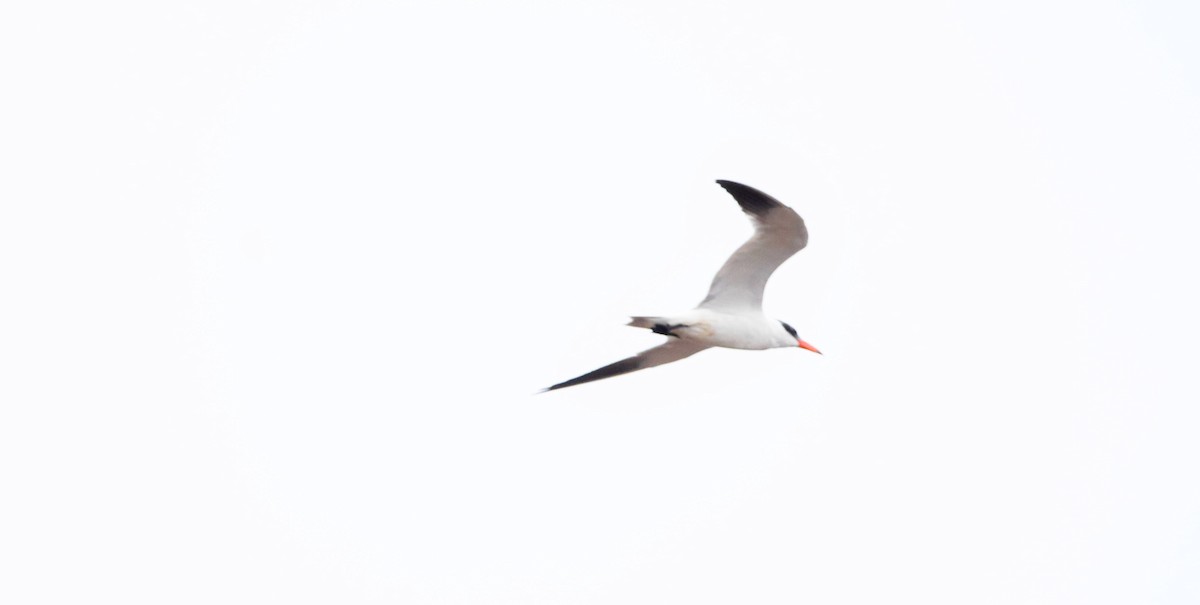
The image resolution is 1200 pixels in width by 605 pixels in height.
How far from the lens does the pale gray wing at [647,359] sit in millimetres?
17998

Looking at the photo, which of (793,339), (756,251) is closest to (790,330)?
(793,339)

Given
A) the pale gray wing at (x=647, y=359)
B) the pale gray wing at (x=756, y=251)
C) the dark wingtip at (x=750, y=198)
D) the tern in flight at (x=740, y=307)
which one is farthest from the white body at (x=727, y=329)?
the dark wingtip at (x=750, y=198)

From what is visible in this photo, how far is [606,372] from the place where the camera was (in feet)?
59.6

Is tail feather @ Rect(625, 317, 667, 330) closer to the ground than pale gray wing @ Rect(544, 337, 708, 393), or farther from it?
farther from it

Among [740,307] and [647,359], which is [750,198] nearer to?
[740,307]

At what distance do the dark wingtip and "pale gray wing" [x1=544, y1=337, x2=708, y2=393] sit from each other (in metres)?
1.69

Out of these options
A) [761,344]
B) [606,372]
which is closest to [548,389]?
[606,372]

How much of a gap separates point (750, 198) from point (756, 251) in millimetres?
740

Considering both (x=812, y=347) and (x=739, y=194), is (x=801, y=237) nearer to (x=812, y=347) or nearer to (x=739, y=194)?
(x=739, y=194)

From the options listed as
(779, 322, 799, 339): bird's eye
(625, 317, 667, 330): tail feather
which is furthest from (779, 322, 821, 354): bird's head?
(625, 317, 667, 330): tail feather

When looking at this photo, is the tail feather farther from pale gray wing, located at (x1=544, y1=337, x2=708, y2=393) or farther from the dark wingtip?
the dark wingtip

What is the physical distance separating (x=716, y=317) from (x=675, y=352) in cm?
72

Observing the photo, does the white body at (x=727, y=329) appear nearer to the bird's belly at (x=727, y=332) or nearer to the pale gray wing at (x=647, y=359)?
the bird's belly at (x=727, y=332)

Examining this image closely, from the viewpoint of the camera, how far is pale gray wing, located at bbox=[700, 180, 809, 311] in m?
16.9
